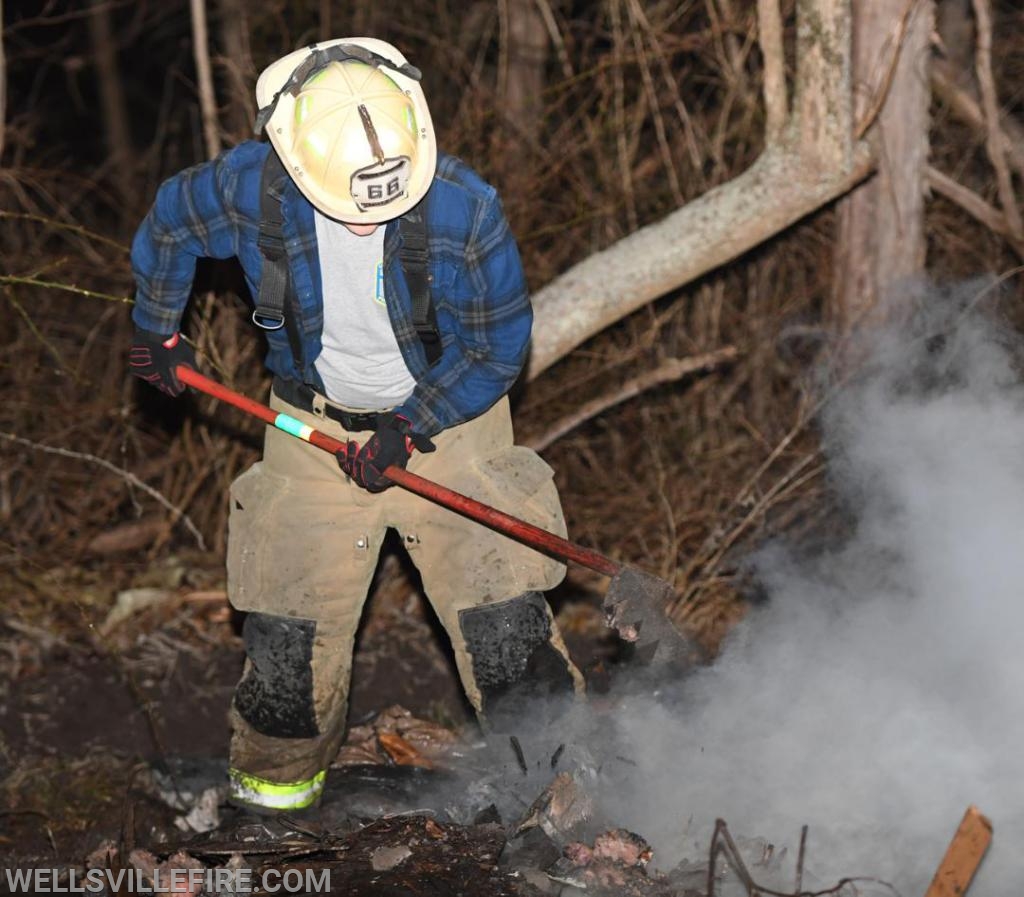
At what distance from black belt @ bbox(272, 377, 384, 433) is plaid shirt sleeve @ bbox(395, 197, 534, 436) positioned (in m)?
0.13

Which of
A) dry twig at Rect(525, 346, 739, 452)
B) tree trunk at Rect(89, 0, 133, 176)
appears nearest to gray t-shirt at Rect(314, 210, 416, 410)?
dry twig at Rect(525, 346, 739, 452)

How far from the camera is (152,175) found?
689 cm

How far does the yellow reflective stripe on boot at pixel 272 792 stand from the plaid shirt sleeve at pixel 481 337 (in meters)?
1.24

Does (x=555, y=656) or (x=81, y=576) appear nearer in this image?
(x=555, y=656)

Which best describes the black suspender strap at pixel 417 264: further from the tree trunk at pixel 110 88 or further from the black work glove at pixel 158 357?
the tree trunk at pixel 110 88

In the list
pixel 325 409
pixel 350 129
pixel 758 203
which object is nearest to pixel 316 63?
pixel 350 129

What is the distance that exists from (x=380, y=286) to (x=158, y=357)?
0.84 m

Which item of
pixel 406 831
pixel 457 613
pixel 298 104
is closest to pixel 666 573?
pixel 457 613

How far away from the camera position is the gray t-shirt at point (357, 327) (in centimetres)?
348

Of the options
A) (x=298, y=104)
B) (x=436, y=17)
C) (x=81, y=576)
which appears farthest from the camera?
(x=436, y=17)

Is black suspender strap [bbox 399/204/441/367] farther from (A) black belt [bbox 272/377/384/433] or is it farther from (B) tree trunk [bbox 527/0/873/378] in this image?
(B) tree trunk [bbox 527/0/873/378]

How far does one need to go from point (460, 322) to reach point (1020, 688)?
2036mm

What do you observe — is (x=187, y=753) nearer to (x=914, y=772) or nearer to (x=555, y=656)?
(x=555, y=656)

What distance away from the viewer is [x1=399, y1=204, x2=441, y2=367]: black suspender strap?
341cm
